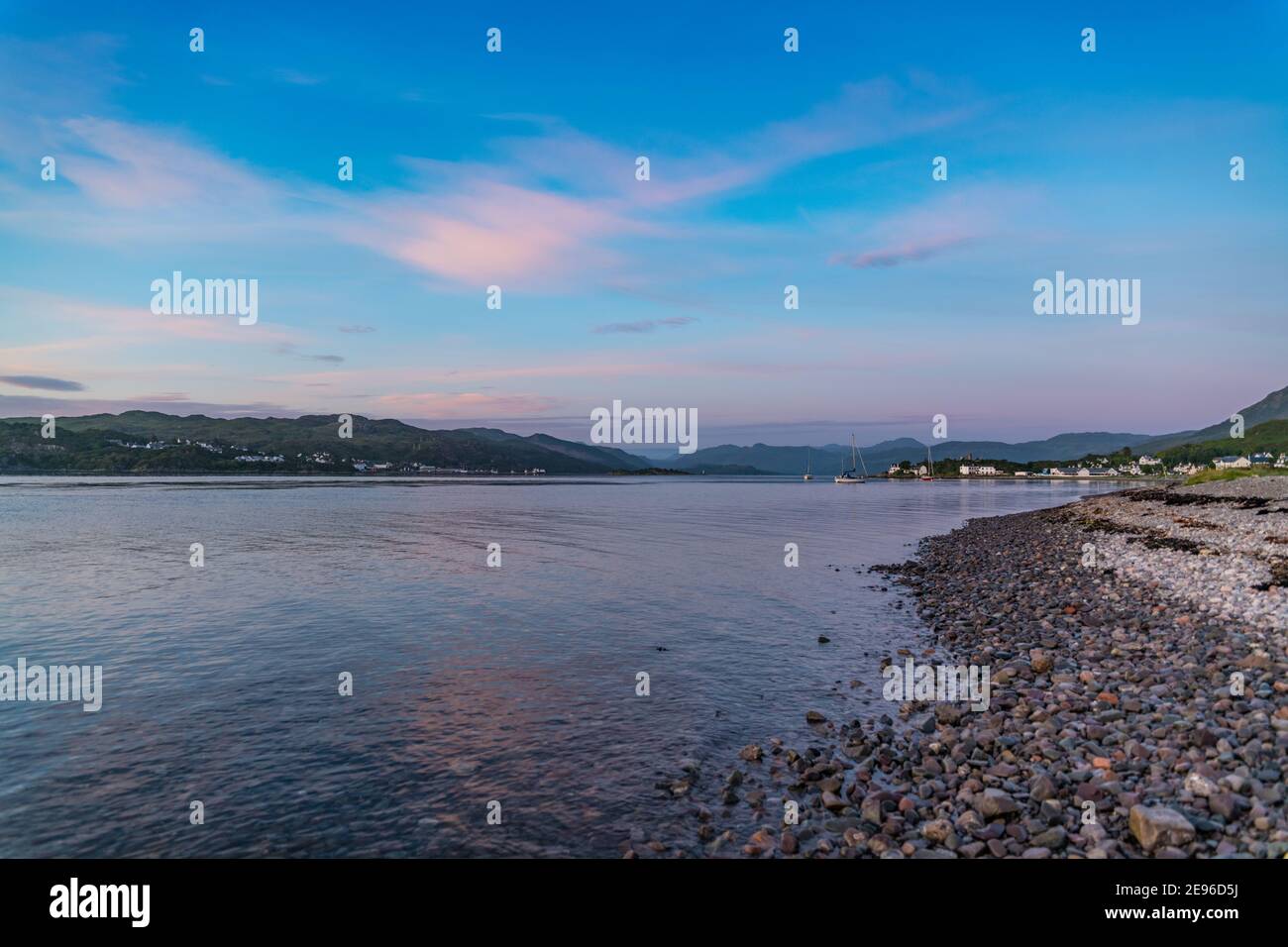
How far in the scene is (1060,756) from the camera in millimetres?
12555

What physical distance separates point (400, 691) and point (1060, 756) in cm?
1620

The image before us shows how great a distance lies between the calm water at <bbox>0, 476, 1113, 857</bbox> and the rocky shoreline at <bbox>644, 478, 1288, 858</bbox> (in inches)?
57.7

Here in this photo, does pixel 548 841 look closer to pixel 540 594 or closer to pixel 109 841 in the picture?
pixel 109 841

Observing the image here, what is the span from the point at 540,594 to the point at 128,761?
21.0 meters

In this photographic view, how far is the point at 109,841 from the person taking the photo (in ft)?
37.9
